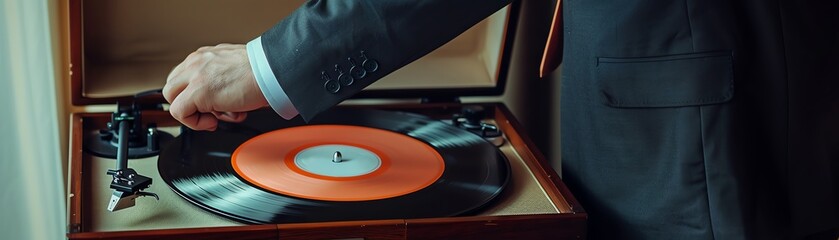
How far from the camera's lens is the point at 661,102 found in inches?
41.4

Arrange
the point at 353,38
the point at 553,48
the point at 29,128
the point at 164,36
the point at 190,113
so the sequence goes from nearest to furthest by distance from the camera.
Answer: the point at 353,38
the point at 190,113
the point at 553,48
the point at 29,128
the point at 164,36

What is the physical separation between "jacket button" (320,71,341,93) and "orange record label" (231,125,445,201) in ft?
0.43

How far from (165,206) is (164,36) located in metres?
0.50

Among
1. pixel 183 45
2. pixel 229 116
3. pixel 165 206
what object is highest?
pixel 183 45

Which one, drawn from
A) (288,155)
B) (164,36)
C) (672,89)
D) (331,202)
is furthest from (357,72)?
(164,36)

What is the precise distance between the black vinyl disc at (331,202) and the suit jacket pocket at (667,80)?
198 mm

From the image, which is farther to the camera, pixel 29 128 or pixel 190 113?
pixel 29 128

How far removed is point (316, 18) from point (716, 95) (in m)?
0.46

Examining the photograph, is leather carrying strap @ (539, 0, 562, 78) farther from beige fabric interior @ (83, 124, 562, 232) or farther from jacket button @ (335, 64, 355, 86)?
jacket button @ (335, 64, 355, 86)

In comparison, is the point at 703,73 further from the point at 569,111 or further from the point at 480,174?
the point at 480,174

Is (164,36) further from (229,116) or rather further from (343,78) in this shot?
(343,78)

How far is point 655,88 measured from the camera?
3.43 feet

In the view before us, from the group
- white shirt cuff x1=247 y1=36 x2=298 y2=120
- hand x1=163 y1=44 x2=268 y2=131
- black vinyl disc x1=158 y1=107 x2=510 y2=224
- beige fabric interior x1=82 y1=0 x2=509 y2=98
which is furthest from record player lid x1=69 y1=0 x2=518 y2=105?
white shirt cuff x1=247 y1=36 x2=298 y2=120

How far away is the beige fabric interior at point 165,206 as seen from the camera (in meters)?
1.01
